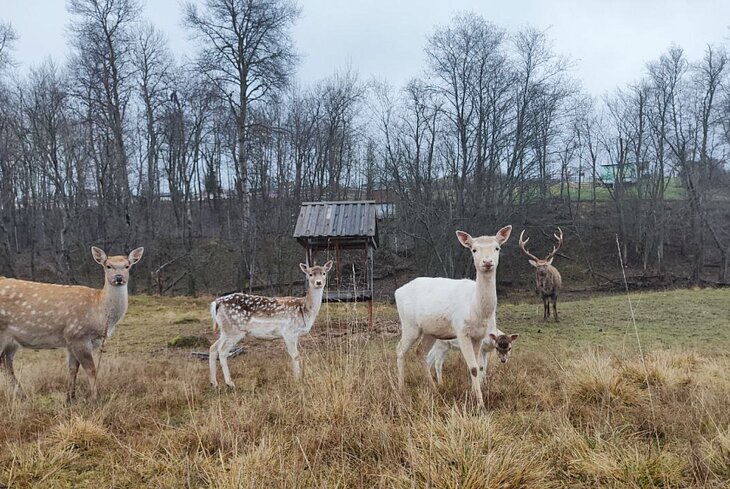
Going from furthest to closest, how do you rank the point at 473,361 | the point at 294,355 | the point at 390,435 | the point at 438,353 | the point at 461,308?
the point at 294,355
the point at 438,353
the point at 461,308
the point at 473,361
the point at 390,435

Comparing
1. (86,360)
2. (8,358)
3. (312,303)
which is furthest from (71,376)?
(312,303)

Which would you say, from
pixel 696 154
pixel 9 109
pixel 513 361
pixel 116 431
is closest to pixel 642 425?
pixel 513 361

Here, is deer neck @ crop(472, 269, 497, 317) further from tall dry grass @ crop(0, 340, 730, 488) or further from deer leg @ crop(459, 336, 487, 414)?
tall dry grass @ crop(0, 340, 730, 488)

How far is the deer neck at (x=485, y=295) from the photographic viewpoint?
4.62 m

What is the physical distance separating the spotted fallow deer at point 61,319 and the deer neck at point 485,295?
3.90 meters

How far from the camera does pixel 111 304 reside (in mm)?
5516

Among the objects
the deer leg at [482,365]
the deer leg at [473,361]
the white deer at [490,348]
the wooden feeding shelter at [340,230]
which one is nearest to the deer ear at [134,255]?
the white deer at [490,348]

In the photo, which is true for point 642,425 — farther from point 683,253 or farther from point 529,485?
point 683,253

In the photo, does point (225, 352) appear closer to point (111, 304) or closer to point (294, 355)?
point (294, 355)

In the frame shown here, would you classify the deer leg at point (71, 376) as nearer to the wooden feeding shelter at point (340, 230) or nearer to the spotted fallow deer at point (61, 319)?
the spotted fallow deer at point (61, 319)

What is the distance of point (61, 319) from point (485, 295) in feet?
14.7

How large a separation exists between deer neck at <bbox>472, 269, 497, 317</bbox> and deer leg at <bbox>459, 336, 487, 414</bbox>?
0.99 ft

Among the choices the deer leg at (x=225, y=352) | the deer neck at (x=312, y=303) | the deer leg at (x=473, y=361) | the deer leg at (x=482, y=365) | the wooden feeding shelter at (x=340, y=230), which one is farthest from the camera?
the wooden feeding shelter at (x=340, y=230)

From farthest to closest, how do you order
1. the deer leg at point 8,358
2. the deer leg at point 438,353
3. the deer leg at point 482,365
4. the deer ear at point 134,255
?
the deer ear at point 134,255 → the deer leg at point 438,353 → the deer leg at point 8,358 → the deer leg at point 482,365
